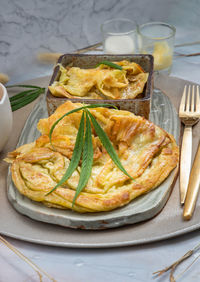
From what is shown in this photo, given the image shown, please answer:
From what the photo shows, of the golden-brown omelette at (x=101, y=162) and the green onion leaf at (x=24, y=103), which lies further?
the green onion leaf at (x=24, y=103)

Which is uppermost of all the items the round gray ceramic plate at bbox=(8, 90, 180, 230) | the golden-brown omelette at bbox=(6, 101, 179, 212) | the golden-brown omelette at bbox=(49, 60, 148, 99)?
the golden-brown omelette at bbox=(49, 60, 148, 99)

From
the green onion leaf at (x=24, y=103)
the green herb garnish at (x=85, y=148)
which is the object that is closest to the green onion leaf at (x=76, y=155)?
the green herb garnish at (x=85, y=148)

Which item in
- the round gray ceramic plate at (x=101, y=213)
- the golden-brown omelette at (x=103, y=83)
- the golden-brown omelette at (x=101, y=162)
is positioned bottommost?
the round gray ceramic plate at (x=101, y=213)

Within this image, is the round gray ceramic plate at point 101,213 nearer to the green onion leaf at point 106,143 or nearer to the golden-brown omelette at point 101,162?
the golden-brown omelette at point 101,162

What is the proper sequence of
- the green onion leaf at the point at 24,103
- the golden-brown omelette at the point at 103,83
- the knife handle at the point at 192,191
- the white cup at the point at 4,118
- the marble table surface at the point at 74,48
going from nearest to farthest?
the marble table surface at the point at 74,48, the knife handle at the point at 192,191, the white cup at the point at 4,118, the golden-brown omelette at the point at 103,83, the green onion leaf at the point at 24,103

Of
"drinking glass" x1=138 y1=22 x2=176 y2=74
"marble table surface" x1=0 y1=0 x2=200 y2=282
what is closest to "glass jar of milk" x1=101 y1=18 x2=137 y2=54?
"drinking glass" x1=138 y1=22 x2=176 y2=74

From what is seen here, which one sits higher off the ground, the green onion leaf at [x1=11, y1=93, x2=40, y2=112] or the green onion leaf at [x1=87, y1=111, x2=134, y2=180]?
the green onion leaf at [x1=87, y1=111, x2=134, y2=180]

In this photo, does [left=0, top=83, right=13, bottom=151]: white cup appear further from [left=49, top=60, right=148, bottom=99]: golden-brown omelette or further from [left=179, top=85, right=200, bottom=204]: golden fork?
[left=179, top=85, right=200, bottom=204]: golden fork
